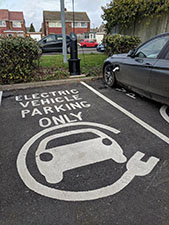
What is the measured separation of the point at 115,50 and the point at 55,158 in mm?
5894

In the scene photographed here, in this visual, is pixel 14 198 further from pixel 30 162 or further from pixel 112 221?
pixel 112 221

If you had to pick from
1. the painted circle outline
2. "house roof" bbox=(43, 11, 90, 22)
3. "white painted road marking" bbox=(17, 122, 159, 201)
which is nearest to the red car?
"house roof" bbox=(43, 11, 90, 22)

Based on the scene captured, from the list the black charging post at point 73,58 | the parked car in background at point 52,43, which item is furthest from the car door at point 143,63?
the parked car in background at point 52,43

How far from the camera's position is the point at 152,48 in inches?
148

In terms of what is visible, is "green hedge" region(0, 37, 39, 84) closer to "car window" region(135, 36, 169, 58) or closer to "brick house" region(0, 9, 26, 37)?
"car window" region(135, 36, 169, 58)

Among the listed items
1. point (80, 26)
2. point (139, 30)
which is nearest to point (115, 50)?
point (139, 30)

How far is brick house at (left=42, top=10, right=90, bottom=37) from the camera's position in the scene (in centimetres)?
3850

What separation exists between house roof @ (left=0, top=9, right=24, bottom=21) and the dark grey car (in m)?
45.6

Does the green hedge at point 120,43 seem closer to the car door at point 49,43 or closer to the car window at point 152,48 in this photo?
the car window at point 152,48

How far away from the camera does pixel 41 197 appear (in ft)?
5.72

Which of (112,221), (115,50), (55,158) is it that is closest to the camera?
(112,221)

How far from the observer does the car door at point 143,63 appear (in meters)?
3.57

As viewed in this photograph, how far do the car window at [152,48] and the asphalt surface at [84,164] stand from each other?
1161mm

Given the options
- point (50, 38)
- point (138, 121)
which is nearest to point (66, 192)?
point (138, 121)
